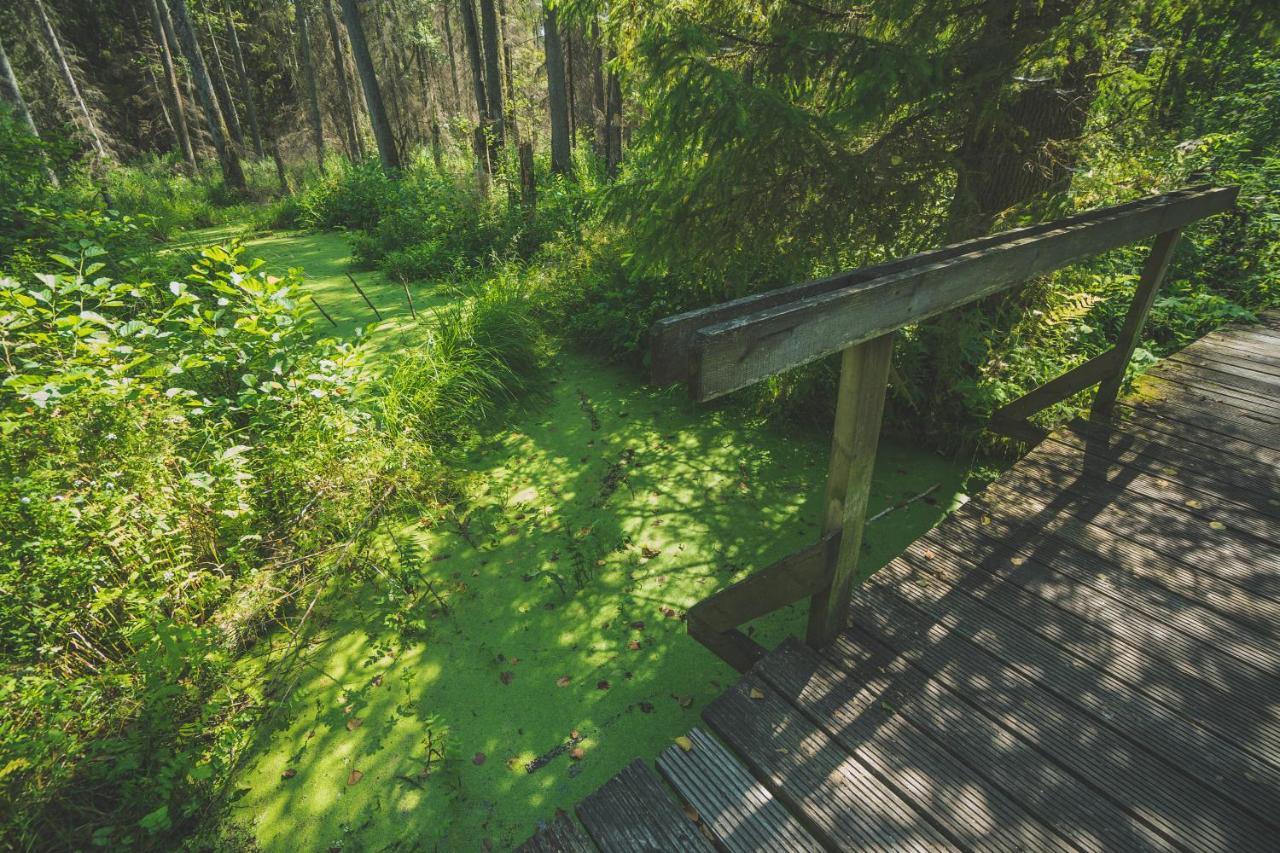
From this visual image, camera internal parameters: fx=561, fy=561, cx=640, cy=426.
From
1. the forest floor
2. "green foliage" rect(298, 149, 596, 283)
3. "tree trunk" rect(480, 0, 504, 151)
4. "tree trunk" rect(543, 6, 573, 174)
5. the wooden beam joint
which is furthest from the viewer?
"tree trunk" rect(543, 6, 573, 174)

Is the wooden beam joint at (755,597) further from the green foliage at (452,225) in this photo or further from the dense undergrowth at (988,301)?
the green foliage at (452,225)

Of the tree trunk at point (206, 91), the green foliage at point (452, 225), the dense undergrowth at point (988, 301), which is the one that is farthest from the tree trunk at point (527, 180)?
the tree trunk at point (206, 91)

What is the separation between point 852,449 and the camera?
5.36ft

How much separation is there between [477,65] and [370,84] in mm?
2276

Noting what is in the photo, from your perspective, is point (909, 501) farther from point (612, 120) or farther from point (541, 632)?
point (612, 120)

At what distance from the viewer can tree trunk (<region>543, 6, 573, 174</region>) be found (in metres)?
10.6

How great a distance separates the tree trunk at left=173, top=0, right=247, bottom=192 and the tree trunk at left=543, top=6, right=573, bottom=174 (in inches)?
318

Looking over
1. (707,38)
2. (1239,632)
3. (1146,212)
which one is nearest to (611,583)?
(1239,632)

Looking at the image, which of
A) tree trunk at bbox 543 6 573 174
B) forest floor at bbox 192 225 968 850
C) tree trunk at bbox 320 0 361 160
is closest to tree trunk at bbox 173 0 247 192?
tree trunk at bbox 320 0 361 160

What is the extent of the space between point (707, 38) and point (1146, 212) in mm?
2232

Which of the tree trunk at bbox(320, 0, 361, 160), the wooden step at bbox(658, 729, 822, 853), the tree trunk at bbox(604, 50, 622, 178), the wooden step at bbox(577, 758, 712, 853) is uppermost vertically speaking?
the tree trunk at bbox(320, 0, 361, 160)

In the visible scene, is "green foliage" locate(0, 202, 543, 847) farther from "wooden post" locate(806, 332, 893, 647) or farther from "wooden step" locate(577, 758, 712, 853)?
"wooden post" locate(806, 332, 893, 647)

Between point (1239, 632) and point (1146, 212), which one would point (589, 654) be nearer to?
point (1239, 632)

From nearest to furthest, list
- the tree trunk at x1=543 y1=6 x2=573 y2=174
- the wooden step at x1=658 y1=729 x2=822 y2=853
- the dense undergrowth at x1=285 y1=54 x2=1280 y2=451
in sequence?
1. the wooden step at x1=658 y1=729 x2=822 y2=853
2. the dense undergrowth at x1=285 y1=54 x2=1280 y2=451
3. the tree trunk at x1=543 y1=6 x2=573 y2=174
